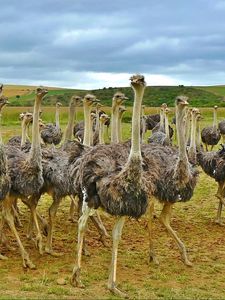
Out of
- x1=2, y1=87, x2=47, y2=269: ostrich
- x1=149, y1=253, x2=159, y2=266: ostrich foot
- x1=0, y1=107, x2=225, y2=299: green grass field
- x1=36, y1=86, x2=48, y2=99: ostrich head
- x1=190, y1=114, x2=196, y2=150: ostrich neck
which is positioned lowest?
x1=0, y1=107, x2=225, y2=299: green grass field

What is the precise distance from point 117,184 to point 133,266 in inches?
71.2

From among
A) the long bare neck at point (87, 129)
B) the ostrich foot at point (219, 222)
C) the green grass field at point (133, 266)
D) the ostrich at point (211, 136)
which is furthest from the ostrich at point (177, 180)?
the ostrich at point (211, 136)

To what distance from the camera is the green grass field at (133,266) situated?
705cm

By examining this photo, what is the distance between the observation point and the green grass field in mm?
7055

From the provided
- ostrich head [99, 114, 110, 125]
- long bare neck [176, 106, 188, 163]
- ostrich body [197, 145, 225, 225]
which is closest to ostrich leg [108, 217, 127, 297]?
long bare neck [176, 106, 188, 163]

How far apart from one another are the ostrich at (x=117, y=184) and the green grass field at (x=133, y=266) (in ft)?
1.19

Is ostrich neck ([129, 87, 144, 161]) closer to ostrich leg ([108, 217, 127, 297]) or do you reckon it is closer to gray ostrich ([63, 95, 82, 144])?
ostrich leg ([108, 217, 127, 297])

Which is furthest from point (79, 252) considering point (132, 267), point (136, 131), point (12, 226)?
point (136, 131)

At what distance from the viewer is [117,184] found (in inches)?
267

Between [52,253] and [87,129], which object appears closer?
[52,253]

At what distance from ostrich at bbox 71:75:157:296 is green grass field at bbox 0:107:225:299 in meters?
0.36

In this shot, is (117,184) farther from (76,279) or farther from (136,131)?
(76,279)

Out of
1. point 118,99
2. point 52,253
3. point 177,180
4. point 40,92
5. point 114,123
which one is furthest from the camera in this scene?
point 114,123

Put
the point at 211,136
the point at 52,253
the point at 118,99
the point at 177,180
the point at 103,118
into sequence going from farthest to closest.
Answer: the point at 211,136 < the point at 103,118 < the point at 118,99 < the point at 52,253 < the point at 177,180
